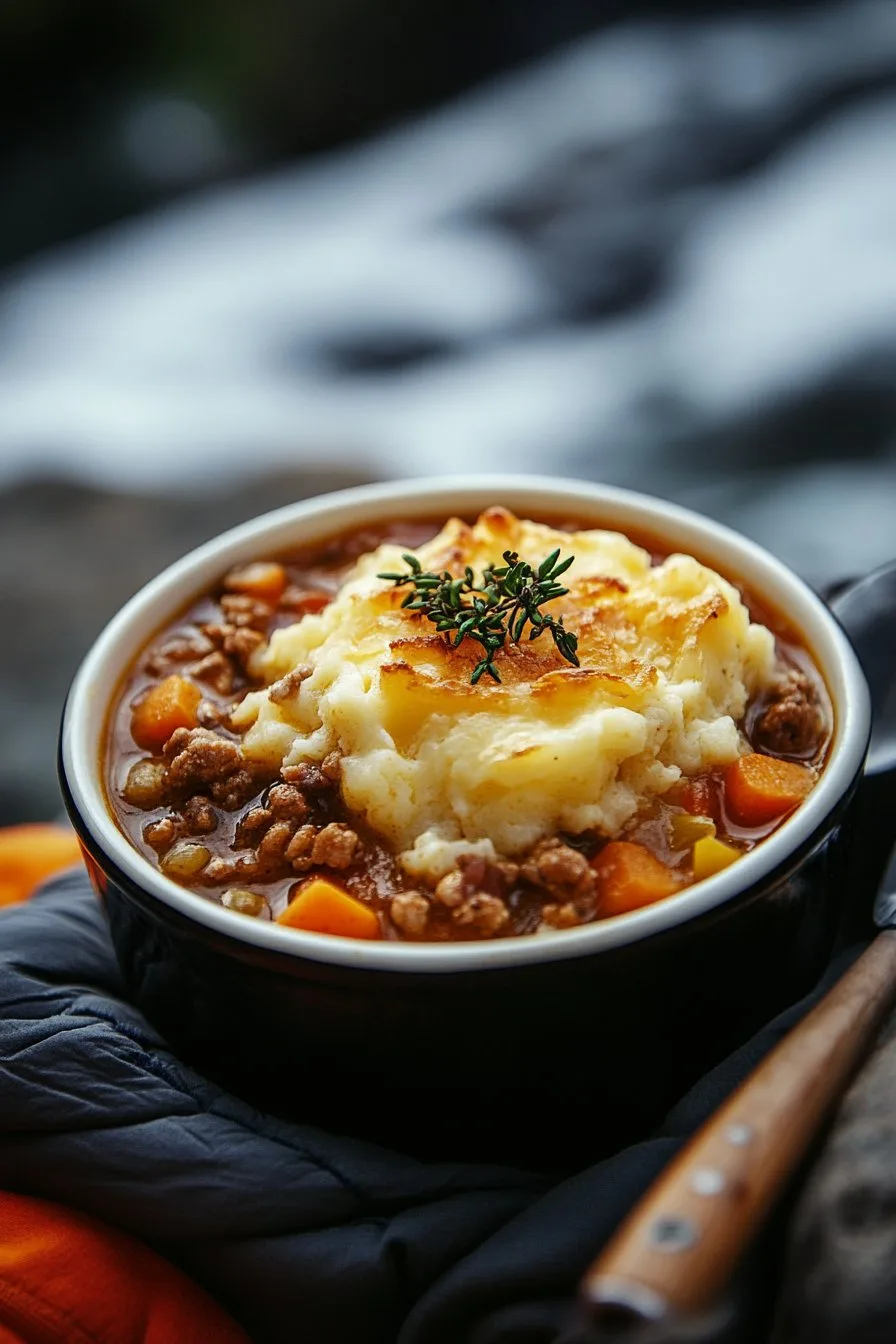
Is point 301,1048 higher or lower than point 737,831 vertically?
lower

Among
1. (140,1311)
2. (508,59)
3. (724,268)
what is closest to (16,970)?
(140,1311)

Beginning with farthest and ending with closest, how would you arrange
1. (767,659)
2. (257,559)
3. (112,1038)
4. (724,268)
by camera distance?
(724,268)
(257,559)
(767,659)
(112,1038)

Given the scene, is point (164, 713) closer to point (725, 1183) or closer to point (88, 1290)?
point (88, 1290)

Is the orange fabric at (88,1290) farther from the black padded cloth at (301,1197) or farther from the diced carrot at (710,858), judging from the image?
the diced carrot at (710,858)

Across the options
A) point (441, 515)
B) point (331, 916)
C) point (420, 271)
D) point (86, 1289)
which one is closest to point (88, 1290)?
point (86, 1289)

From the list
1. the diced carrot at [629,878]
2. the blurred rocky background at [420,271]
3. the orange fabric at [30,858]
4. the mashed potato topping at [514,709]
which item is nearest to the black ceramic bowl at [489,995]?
the diced carrot at [629,878]

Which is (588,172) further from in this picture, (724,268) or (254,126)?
(254,126)

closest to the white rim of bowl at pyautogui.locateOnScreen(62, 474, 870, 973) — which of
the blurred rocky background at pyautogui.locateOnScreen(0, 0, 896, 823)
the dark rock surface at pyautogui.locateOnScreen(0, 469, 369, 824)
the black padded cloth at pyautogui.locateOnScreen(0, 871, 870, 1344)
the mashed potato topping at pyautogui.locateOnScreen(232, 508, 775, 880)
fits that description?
the mashed potato topping at pyautogui.locateOnScreen(232, 508, 775, 880)
